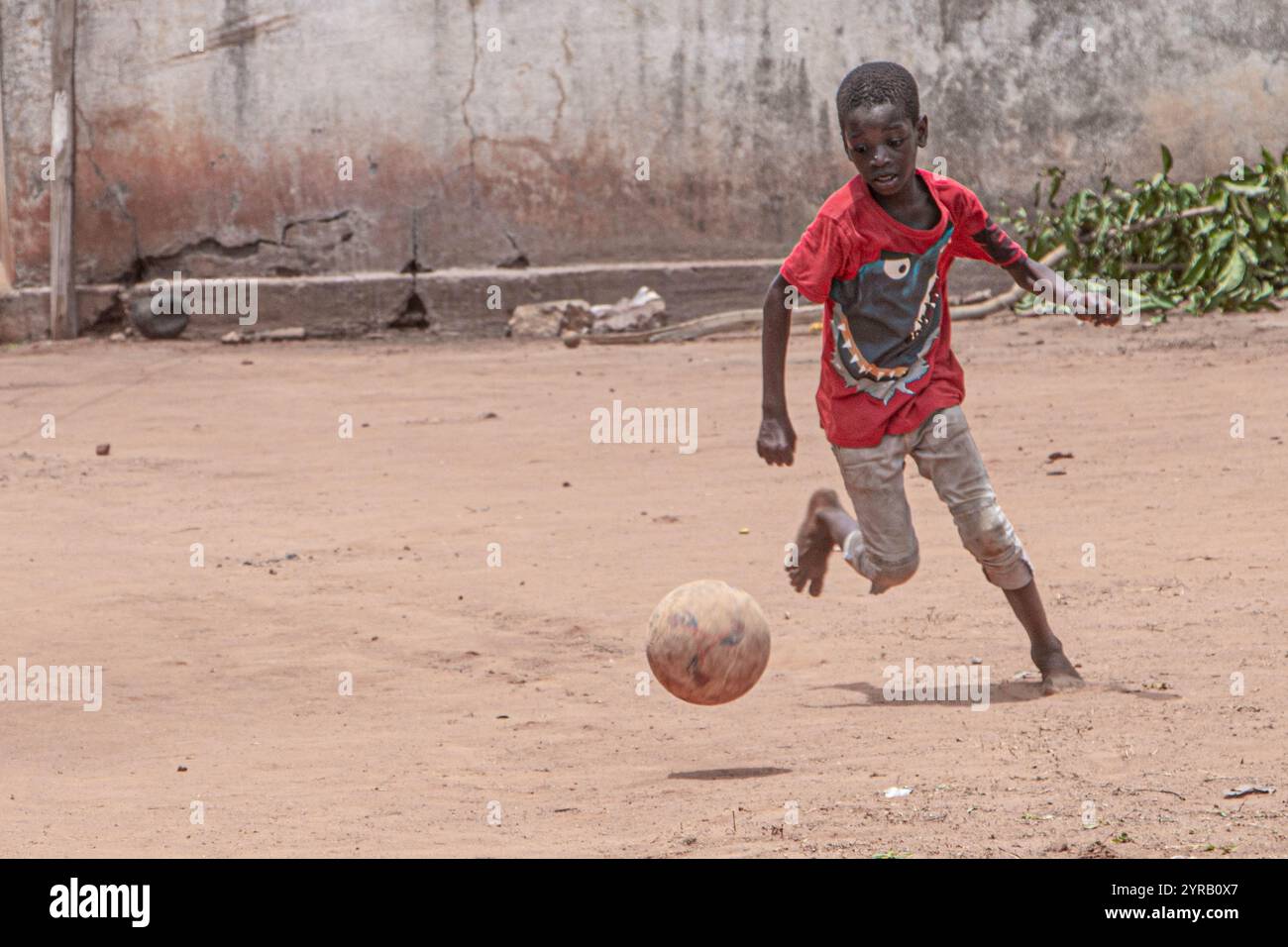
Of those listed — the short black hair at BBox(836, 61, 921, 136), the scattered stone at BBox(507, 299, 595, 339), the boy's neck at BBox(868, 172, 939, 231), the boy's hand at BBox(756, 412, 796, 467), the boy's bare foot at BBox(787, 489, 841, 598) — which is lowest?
the scattered stone at BBox(507, 299, 595, 339)

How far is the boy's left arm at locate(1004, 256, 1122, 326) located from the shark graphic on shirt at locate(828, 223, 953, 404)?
0.26 m

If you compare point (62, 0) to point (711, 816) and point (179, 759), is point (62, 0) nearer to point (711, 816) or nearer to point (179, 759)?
point (179, 759)

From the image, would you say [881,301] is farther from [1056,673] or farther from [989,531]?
[1056,673]

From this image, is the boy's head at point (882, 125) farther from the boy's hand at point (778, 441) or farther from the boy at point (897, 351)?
the boy's hand at point (778, 441)

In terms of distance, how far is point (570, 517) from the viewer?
6988 mm

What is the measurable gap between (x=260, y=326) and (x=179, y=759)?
8741 mm

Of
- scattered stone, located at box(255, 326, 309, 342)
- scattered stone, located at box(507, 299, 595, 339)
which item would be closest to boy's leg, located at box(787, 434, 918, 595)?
scattered stone, located at box(507, 299, 595, 339)

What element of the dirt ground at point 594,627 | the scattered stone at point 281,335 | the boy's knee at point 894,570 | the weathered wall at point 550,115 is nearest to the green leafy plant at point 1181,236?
the weathered wall at point 550,115

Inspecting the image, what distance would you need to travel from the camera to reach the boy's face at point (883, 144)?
421cm

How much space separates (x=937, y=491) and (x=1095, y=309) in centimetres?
63

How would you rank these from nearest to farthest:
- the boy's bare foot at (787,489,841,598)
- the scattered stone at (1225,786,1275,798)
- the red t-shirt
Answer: the scattered stone at (1225,786,1275,798)
the red t-shirt
the boy's bare foot at (787,489,841,598)

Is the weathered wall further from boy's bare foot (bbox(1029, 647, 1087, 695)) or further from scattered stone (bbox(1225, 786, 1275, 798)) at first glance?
scattered stone (bbox(1225, 786, 1275, 798))

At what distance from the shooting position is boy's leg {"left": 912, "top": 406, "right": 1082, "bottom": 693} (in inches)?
174
